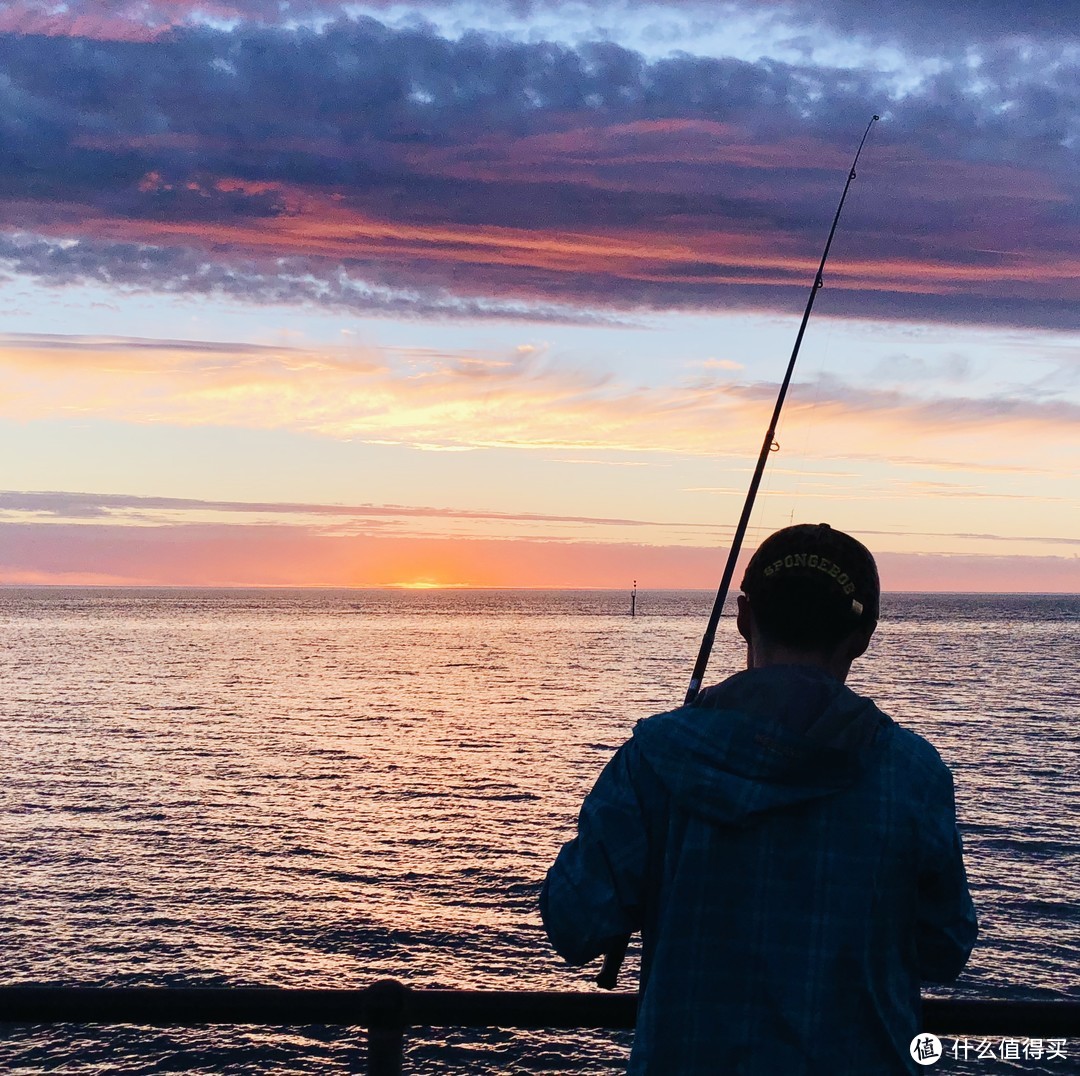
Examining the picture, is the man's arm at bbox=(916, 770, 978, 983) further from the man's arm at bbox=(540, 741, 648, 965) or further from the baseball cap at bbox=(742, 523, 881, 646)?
the man's arm at bbox=(540, 741, 648, 965)

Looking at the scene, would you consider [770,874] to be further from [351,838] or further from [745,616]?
[351,838]

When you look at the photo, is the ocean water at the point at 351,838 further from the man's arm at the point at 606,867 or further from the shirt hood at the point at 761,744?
the shirt hood at the point at 761,744

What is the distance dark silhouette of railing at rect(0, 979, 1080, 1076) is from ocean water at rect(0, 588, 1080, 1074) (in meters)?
16.5

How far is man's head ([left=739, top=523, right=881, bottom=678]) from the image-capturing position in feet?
6.22

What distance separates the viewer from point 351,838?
98.9 feet

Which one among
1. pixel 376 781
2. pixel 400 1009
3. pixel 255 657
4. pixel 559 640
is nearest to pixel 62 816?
pixel 376 781

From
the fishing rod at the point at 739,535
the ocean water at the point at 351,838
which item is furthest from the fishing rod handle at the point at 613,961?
the ocean water at the point at 351,838

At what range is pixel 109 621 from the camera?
169 metres

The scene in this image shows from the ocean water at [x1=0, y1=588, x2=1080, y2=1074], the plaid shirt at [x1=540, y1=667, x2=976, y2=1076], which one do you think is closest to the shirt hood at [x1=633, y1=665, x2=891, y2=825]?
the plaid shirt at [x1=540, y1=667, x2=976, y2=1076]

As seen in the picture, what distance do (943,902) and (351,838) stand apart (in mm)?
29928

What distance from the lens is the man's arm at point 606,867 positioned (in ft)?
5.93

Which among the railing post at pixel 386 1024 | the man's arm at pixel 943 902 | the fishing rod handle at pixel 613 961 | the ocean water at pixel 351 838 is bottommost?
the ocean water at pixel 351 838

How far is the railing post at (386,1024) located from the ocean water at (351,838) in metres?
16.4

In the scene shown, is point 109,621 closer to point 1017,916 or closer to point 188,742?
point 188,742
